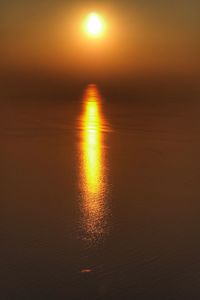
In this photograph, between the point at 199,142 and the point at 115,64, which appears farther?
the point at 115,64

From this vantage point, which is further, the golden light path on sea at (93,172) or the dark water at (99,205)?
the golden light path on sea at (93,172)

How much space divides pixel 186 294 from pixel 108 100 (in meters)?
7.28

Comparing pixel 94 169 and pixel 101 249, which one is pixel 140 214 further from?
pixel 94 169

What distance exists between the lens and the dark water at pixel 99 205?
424cm

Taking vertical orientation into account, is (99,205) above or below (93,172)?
below

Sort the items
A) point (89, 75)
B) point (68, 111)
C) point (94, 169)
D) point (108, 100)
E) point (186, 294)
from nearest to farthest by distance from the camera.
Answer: point (186, 294) < point (94, 169) < point (68, 111) < point (108, 100) < point (89, 75)

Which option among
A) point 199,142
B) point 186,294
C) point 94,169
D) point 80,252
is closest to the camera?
point 186,294

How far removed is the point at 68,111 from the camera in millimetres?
10125

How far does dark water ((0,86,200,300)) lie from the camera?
13.9ft

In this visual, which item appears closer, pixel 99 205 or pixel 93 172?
pixel 99 205

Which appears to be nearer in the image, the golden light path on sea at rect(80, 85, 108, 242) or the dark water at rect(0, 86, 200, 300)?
the dark water at rect(0, 86, 200, 300)

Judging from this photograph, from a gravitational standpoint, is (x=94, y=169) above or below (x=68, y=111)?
below

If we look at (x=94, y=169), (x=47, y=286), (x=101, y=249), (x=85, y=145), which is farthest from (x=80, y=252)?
(x=85, y=145)

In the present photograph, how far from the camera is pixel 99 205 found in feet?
19.0
